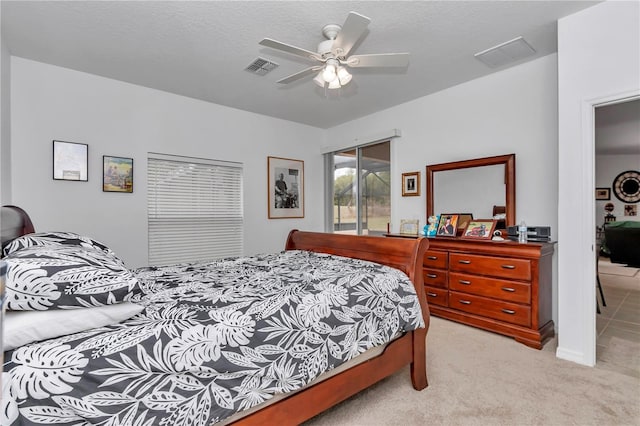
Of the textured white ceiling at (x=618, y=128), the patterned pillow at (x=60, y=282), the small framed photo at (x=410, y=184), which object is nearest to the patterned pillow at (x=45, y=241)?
the patterned pillow at (x=60, y=282)

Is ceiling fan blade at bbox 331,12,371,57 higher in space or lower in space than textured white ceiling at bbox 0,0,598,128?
lower

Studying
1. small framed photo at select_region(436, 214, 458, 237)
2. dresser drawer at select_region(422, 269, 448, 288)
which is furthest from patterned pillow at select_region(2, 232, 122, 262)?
small framed photo at select_region(436, 214, 458, 237)

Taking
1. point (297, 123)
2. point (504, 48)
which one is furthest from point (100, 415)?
point (297, 123)

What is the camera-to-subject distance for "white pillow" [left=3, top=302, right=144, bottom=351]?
101 cm

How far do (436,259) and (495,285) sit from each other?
614mm

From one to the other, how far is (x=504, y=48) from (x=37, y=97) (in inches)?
175

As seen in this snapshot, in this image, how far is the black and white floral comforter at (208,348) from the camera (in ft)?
3.32

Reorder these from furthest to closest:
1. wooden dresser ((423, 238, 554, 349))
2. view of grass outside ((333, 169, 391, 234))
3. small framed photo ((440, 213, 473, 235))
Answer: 1. view of grass outside ((333, 169, 391, 234))
2. small framed photo ((440, 213, 473, 235))
3. wooden dresser ((423, 238, 554, 349))

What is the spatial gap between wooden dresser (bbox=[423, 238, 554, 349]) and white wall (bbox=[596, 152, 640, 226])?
257 inches

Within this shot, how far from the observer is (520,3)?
2.23 metres

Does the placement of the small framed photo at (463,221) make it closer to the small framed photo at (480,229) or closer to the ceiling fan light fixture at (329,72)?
the small framed photo at (480,229)

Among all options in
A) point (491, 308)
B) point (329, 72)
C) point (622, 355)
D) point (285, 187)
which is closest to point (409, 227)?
point (491, 308)

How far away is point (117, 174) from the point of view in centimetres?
344

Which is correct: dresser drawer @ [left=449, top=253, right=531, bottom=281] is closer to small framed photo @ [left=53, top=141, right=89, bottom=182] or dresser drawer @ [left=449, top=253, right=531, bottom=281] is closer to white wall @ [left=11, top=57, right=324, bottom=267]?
white wall @ [left=11, top=57, right=324, bottom=267]
